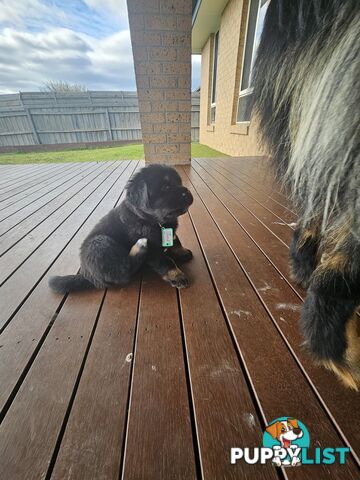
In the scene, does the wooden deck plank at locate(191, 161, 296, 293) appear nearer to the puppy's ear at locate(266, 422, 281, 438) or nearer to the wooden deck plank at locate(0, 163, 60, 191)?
the puppy's ear at locate(266, 422, 281, 438)

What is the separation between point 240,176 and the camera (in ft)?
12.9

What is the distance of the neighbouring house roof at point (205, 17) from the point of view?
616 centimetres

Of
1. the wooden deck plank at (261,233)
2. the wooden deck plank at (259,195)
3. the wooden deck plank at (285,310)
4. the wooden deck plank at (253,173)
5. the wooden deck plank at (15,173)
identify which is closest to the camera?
the wooden deck plank at (285,310)

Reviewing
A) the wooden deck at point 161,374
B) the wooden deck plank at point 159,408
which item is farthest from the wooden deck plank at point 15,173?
the wooden deck plank at point 159,408

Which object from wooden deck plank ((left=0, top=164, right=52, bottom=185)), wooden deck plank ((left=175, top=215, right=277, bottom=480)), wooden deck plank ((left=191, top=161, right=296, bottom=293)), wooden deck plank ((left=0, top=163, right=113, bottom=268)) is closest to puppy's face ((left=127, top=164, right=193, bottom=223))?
wooden deck plank ((left=175, top=215, right=277, bottom=480))

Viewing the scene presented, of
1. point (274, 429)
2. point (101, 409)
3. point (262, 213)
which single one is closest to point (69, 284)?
point (101, 409)

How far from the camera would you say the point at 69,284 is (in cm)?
141

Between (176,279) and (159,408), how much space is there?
72 centimetres

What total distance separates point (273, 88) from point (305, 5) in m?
0.22

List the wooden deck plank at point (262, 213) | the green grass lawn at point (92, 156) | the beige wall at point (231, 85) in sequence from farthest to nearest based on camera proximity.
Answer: the green grass lawn at point (92, 156) → the beige wall at point (231, 85) → the wooden deck plank at point (262, 213)

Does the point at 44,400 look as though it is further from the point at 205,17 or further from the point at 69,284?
the point at 205,17

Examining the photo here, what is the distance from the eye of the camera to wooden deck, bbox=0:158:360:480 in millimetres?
704

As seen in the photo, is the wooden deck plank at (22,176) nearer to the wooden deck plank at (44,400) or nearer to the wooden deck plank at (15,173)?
the wooden deck plank at (15,173)

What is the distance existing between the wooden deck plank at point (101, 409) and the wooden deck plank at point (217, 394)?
0.28 metres
